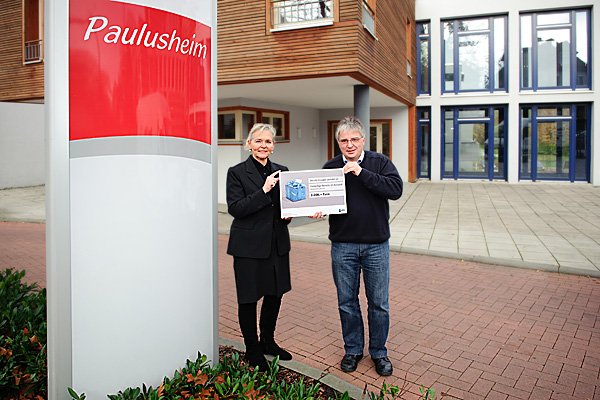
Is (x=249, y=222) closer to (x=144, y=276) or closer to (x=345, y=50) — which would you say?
(x=144, y=276)

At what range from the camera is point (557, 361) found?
13.7ft

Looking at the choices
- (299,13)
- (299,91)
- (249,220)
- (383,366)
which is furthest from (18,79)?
(383,366)

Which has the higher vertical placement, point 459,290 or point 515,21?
point 515,21

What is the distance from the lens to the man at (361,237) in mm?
3637

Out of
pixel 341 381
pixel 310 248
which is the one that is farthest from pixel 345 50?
pixel 341 381

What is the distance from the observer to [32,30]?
54.7ft

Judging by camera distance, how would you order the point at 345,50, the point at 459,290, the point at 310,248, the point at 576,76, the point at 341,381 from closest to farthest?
the point at 341,381, the point at 459,290, the point at 310,248, the point at 345,50, the point at 576,76

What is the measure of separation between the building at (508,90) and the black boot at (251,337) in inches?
746

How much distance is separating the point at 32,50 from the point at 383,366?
54.7 feet

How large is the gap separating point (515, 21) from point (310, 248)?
15969 millimetres

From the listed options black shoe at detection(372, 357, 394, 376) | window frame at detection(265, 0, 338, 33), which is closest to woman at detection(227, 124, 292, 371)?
black shoe at detection(372, 357, 394, 376)

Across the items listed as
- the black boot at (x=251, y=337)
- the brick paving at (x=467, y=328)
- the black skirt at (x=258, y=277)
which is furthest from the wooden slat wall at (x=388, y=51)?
the black boot at (x=251, y=337)

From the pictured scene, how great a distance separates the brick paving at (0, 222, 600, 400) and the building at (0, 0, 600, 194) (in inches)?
341

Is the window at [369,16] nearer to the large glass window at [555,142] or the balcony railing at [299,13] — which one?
the balcony railing at [299,13]
